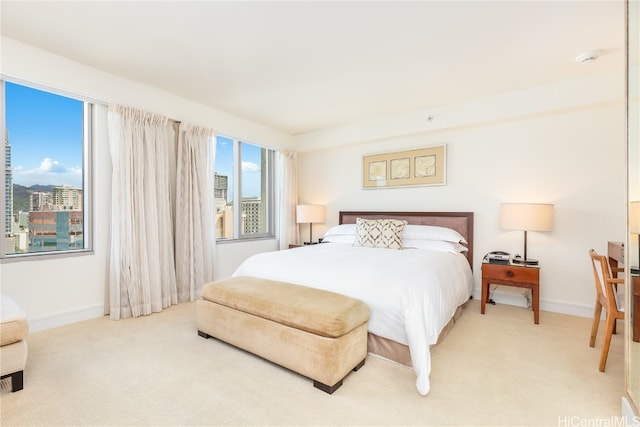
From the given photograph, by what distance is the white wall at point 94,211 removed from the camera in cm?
257

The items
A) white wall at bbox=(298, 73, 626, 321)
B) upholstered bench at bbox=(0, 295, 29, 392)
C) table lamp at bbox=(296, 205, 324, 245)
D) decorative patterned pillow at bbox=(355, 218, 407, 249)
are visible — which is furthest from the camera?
table lamp at bbox=(296, 205, 324, 245)

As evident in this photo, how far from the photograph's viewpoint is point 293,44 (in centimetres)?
253

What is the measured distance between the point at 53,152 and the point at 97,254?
43.3 inches

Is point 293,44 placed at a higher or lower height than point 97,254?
higher

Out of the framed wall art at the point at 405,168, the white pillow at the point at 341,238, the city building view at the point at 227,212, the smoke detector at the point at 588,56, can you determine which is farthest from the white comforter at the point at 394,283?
the smoke detector at the point at 588,56

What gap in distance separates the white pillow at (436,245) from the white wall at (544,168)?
1.54ft

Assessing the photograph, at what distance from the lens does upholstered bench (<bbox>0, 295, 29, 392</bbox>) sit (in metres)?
1.73

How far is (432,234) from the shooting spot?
3602 millimetres

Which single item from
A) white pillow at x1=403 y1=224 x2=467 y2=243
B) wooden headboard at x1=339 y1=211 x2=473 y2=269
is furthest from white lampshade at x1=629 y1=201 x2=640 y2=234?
wooden headboard at x1=339 y1=211 x2=473 y2=269

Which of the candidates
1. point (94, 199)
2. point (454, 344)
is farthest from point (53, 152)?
point (454, 344)

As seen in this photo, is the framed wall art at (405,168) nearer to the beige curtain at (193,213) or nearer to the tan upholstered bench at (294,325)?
the beige curtain at (193,213)

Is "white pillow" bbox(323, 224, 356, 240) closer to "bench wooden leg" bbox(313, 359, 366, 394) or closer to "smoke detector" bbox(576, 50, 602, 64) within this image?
"bench wooden leg" bbox(313, 359, 366, 394)

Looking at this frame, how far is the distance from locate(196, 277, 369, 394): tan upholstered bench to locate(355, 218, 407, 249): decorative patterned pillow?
1509mm

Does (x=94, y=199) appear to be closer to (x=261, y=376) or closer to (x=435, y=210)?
(x=261, y=376)
